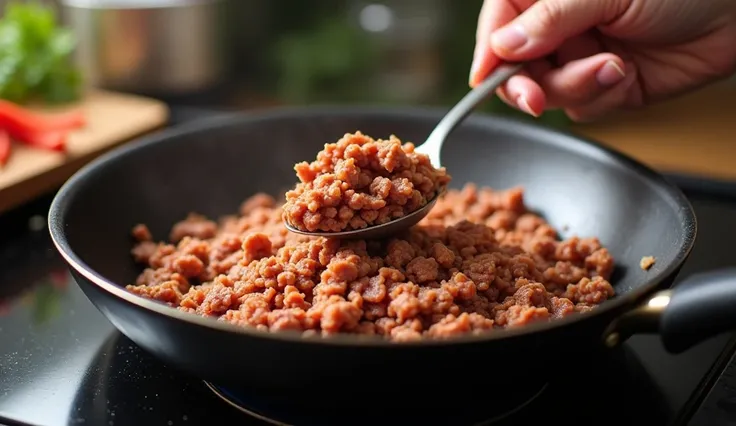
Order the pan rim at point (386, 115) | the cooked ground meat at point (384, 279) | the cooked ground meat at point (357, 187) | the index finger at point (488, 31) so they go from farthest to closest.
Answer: the index finger at point (488, 31)
the cooked ground meat at point (357, 187)
the cooked ground meat at point (384, 279)
the pan rim at point (386, 115)

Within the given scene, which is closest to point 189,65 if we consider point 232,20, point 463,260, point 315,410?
point 232,20

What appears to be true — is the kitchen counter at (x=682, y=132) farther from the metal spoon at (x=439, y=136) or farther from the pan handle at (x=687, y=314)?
the pan handle at (x=687, y=314)

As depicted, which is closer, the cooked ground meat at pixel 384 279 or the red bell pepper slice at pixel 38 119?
the cooked ground meat at pixel 384 279

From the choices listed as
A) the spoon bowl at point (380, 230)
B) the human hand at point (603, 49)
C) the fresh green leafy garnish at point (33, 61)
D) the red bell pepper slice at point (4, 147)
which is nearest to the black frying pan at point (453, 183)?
the human hand at point (603, 49)

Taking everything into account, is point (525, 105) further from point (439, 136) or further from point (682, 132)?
point (682, 132)

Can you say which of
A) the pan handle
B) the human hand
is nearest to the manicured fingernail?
the human hand
